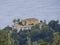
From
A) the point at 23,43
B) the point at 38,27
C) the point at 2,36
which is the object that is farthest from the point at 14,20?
the point at 2,36

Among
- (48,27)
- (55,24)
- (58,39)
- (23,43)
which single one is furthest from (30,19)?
(58,39)

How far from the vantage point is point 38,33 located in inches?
1137

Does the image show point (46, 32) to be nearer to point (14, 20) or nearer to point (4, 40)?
point (14, 20)

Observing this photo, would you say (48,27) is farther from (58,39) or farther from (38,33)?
(58,39)

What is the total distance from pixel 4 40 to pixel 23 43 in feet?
48.1

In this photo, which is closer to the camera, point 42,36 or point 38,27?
point 42,36

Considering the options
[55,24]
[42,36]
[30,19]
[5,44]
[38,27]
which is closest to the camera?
[5,44]

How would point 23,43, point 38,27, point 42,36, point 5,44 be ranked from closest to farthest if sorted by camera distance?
point 5,44 < point 23,43 < point 42,36 < point 38,27

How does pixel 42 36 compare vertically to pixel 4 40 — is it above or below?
below

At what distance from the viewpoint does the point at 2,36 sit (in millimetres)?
9719

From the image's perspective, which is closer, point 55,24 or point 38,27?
point 38,27

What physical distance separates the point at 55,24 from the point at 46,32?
176 inches

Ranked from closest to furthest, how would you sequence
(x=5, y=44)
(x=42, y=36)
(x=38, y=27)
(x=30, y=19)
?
(x=5, y=44)
(x=42, y=36)
(x=38, y=27)
(x=30, y=19)

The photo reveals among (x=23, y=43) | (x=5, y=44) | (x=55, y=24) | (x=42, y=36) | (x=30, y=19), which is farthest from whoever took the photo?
(x=30, y=19)
